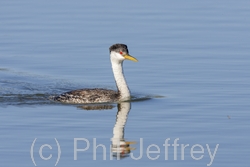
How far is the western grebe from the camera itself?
62.5 feet

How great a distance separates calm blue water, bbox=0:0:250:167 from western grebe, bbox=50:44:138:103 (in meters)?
0.33

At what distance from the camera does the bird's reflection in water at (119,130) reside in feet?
49.0

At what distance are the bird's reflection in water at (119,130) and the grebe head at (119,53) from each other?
109cm

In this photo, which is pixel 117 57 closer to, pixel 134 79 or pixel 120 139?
pixel 134 79

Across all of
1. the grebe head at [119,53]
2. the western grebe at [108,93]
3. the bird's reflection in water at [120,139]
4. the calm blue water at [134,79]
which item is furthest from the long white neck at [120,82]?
the bird's reflection in water at [120,139]

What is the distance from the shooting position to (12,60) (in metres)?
22.8

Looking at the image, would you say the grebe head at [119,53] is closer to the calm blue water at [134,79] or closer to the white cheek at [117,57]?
the white cheek at [117,57]

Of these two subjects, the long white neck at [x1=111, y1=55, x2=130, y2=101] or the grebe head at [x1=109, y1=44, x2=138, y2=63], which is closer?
the grebe head at [x1=109, y1=44, x2=138, y2=63]

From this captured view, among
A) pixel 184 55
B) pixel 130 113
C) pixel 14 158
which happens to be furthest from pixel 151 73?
pixel 14 158

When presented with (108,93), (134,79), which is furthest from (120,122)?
(134,79)

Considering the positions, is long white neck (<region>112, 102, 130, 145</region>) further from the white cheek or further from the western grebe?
the white cheek

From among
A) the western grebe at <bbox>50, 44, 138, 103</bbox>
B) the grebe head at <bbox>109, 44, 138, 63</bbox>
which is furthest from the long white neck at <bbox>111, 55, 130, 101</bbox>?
the grebe head at <bbox>109, 44, 138, 63</bbox>

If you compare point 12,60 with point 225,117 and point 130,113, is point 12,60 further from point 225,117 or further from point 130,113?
point 225,117

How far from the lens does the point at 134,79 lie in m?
21.2
